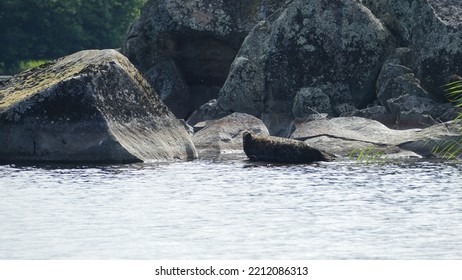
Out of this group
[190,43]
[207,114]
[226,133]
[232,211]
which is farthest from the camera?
[190,43]

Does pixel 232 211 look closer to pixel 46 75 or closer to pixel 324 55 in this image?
pixel 46 75

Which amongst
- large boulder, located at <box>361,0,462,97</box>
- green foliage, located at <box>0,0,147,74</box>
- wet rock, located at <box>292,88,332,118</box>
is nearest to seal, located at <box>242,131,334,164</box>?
wet rock, located at <box>292,88,332,118</box>

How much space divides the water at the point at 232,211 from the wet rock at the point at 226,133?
4.16 m

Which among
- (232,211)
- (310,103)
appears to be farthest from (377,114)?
(232,211)

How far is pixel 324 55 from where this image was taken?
39188mm

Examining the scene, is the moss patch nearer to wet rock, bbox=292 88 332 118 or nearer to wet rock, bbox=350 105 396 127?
wet rock, bbox=292 88 332 118

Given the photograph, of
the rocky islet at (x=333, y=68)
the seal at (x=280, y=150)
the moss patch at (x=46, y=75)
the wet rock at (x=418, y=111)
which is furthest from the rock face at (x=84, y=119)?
the wet rock at (x=418, y=111)

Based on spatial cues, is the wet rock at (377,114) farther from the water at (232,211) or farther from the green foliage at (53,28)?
the green foliage at (53,28)

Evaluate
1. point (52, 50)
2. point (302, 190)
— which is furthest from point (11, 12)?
point (302, 190)

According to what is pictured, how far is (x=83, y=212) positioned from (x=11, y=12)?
213ft

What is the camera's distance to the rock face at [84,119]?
30281 mm

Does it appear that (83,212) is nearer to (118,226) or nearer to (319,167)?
(118,226)

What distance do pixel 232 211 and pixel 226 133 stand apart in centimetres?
1281
